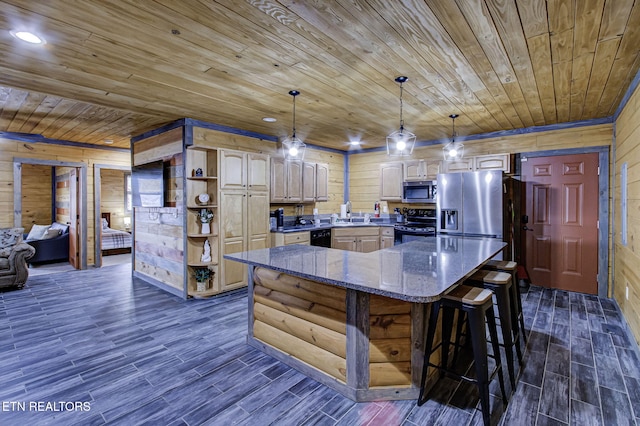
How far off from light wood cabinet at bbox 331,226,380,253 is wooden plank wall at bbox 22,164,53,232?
7254mm

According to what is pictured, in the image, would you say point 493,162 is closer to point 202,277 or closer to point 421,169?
point 421,169

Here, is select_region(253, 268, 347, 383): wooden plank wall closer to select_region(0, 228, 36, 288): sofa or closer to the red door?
the red door

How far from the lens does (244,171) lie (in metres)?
4.74

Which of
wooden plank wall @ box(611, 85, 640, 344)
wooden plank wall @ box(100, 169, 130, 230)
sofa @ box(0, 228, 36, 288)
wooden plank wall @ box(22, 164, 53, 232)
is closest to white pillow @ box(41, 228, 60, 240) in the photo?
wooden plank wall @ box(22, 164, 53, 232)

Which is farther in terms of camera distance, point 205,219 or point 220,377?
point 205,219

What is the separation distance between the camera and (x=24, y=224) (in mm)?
7684

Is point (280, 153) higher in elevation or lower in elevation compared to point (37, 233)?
higher

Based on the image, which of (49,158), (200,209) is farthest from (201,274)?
(49,158)

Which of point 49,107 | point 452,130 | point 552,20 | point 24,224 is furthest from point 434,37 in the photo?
point 24,224

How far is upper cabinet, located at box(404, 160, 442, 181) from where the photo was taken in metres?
5.59

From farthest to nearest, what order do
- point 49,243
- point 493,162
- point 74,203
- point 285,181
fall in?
1. point 49,243
2. point 74,203
3. point 285,181
4. point 493,162

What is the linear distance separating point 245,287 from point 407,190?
3246 millimetres

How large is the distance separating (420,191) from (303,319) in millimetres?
3920

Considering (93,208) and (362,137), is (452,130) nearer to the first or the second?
(362,137)
